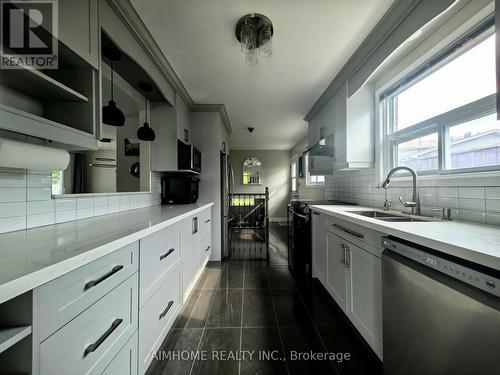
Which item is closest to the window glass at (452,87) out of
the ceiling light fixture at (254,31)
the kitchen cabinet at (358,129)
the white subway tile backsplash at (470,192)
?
the kitchen cabinet at (358,129)

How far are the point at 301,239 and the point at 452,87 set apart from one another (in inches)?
74.6

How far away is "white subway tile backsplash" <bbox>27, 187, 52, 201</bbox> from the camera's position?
3.36ft

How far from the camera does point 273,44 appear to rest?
1761mm

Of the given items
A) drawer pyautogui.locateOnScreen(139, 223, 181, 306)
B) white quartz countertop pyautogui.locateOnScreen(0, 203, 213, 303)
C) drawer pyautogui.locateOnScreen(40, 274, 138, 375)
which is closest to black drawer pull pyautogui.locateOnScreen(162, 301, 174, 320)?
drawer pyautogui.locateOnScreen(139, 223, 181, 306)

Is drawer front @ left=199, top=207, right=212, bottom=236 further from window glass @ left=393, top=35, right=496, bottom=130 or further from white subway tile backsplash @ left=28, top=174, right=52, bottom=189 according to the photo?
window glass @ left=393, top=35, right=496, bottom=130

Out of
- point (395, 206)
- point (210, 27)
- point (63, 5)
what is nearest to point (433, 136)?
point (395, 206)

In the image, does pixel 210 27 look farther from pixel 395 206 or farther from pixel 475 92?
pixel 395 206

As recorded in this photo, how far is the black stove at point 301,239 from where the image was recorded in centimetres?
242

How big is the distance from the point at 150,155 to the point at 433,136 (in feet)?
8.79

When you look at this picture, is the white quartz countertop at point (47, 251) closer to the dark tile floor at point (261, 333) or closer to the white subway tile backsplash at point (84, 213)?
the white subway tile backsplash at point (84, 213)

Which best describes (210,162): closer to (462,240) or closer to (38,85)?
(38,85)

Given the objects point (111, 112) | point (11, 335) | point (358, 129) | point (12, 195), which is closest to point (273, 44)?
point (358, 129)

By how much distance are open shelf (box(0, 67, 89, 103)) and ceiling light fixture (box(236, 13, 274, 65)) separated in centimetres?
119

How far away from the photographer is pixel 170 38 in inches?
67.0
